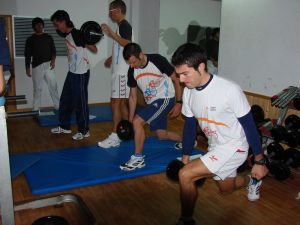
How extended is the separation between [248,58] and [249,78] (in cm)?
21

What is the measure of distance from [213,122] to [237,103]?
0.57ft

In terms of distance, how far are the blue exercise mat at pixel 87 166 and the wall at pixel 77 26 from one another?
6.99ft

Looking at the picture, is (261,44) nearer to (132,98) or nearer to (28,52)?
(132,98)

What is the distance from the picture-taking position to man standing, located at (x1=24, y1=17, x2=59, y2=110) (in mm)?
4359

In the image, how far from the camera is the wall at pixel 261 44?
301 cm

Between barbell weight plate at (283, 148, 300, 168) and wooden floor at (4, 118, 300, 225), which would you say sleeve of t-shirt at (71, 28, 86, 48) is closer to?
wooden floor at (4, 118, 300, 225)

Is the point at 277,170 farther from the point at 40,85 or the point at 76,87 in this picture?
the point at 40,85

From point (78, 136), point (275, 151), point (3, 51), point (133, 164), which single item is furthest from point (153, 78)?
point (3, 51)

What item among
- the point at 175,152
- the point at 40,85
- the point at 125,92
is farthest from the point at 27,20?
the point at 175,152

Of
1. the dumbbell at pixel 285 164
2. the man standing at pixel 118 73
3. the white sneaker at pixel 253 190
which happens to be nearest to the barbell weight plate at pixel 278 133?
the dumbbell at pixel 285 164

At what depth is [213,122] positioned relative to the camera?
1.80 meters

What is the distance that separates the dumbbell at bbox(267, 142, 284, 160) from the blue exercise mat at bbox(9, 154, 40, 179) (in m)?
1.95

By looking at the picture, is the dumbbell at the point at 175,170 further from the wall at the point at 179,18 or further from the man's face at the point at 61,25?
the wall at the point at 179,18

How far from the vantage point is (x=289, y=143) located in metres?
2.48
